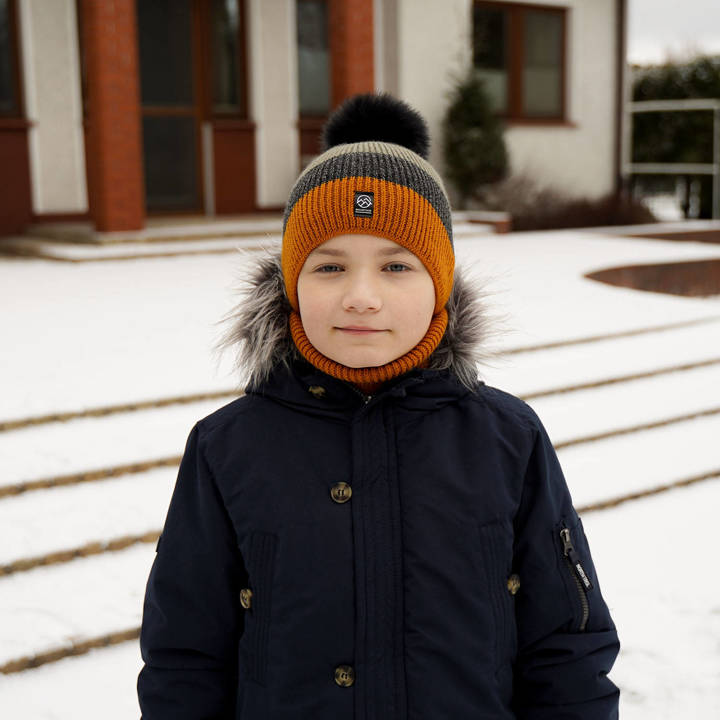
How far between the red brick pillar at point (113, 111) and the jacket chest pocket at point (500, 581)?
312 inches

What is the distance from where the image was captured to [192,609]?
1449mm

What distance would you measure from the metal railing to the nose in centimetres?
1369

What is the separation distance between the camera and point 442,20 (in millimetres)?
→ 11898

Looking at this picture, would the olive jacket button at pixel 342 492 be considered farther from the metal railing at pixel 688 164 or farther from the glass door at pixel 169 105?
the metal railing at pixel 688 164

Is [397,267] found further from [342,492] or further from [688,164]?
[688,164]

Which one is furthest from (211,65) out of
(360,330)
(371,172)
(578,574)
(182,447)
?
(578,574)

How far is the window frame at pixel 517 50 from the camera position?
13.0 metres

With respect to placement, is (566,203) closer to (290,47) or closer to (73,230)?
(290,47)

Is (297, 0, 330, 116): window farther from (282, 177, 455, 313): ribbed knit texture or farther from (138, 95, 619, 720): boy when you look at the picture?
(282, 177, 455, 313): ribbed knit texture

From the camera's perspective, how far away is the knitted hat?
54.9 inches

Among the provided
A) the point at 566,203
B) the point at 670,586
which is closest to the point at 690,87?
the point at 566,203

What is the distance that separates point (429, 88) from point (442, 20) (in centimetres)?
83

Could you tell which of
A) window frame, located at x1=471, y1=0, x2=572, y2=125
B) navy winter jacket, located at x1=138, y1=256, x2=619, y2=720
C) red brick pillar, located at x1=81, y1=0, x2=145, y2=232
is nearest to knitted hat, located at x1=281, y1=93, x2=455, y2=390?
navy winter jacket, located at x1=138, y1=256, x2=619, y2=720

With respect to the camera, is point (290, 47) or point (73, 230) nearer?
point (73, 230)
